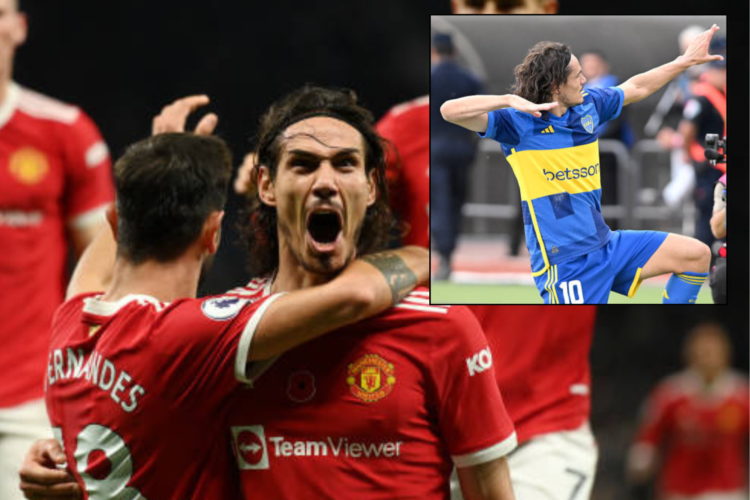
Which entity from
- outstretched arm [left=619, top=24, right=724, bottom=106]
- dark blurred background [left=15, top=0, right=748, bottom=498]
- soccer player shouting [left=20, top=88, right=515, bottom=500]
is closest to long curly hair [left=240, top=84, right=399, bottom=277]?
soccer player shouting [left=20, top=88, right=515, bottom=500]

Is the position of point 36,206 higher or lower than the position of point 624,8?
lower

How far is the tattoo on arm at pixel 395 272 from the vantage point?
222 cm

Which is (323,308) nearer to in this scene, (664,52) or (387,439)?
(387,439)

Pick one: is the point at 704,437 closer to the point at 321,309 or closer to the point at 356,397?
the point at 356,397

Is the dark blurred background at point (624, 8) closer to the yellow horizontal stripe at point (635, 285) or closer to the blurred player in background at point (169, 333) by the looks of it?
the yellow horizontal stripe at point (635, 285)

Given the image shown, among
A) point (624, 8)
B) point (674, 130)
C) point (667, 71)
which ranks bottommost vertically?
point (674, 130)

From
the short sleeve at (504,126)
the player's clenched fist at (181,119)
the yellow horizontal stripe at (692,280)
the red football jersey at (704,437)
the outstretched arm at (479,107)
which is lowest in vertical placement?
the red football jersey at (704,437)

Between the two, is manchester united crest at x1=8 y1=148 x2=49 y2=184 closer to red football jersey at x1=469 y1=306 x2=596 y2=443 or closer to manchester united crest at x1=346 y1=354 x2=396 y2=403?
red football jersey at x1=469 y1=306 x2=596 y2=443

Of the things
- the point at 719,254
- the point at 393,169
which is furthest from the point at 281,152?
the point at 719,254

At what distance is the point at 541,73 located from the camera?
211cm

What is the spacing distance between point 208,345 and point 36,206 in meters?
2.34

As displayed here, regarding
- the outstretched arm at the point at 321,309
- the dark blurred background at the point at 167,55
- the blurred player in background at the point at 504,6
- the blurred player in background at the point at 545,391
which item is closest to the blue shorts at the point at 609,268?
the outstretched arm at the point at 321,309

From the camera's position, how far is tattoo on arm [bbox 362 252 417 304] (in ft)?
7.29

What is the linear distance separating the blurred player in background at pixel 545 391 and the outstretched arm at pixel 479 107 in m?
0.69
